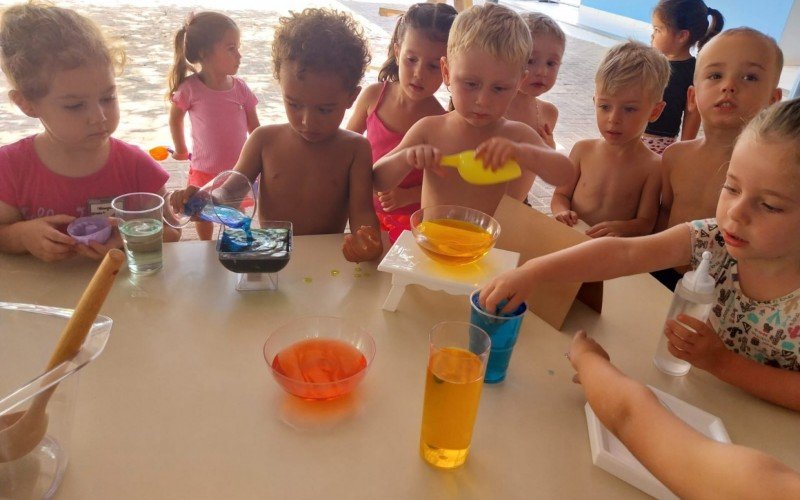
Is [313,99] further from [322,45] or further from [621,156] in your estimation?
[621,156]

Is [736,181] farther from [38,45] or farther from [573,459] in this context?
[38,45]

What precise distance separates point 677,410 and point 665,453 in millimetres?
189

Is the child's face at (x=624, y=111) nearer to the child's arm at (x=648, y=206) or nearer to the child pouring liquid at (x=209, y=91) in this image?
the child's arm at (x=648, y=206)

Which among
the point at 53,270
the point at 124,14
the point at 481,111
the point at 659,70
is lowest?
the point at 124,14

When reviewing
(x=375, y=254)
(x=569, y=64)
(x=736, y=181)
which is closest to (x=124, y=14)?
(x=569, y=64)

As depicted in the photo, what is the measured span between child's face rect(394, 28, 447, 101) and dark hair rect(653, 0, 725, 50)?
1409 mm

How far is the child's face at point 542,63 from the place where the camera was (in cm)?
195

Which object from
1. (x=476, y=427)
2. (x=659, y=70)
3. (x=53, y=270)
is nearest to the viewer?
(x=476, y=427)

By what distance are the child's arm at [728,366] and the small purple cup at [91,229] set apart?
1.10m

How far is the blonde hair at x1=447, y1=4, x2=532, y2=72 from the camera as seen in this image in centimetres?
142

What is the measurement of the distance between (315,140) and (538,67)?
0.92 m

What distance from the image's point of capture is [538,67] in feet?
6.45

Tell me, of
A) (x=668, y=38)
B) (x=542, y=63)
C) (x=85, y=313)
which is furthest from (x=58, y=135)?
(x=668, y=38)

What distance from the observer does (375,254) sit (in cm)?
122
